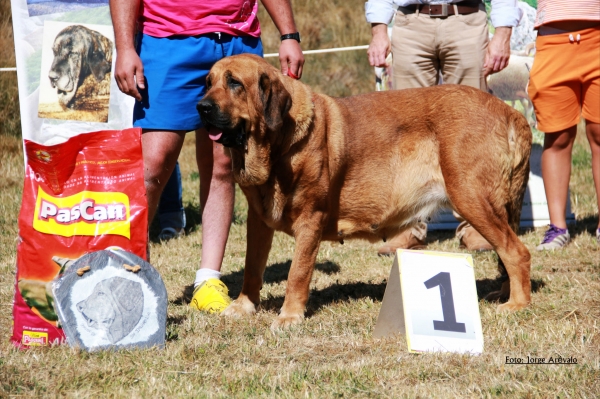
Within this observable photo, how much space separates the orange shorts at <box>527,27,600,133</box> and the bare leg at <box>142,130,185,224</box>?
3.18 metres

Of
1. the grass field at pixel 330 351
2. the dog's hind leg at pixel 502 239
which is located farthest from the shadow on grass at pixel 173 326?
the dog's hind leg at pixel 502 239

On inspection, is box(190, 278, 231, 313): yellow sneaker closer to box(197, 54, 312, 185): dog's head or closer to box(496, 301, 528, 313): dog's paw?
box(197, 54, 312, 185): dog's head

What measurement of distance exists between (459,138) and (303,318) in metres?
A: 1.43

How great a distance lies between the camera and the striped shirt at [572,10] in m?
5.66

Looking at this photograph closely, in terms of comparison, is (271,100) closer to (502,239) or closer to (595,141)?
(502,239)

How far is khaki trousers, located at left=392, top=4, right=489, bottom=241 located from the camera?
205 inches

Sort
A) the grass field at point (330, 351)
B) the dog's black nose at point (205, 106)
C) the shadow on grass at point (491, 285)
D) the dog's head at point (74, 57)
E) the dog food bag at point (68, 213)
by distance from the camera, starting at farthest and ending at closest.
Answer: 1. the dog's head at point (74, 57)
2. the shadow on grass at point (491, 285)
3. the dog's black nose at point (205, 106)
4. the dog food bag at point (68, 213)
5. the grass field at point (330, 351)

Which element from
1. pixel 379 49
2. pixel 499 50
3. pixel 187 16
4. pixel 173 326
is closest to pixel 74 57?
pixel 187 16

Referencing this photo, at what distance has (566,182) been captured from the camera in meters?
6.14

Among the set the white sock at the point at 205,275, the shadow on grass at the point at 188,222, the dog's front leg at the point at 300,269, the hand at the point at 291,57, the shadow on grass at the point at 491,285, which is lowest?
the shadow on grass at the point at 188,222

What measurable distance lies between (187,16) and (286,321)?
Result: 6.19 feet

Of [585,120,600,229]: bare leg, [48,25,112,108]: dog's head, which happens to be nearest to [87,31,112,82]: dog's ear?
[48,25,112,108]: dog's head

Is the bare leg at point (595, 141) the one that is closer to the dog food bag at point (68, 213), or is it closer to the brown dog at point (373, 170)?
the brown dog at point (373, 170)

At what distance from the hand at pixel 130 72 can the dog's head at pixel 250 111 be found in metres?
0.44
